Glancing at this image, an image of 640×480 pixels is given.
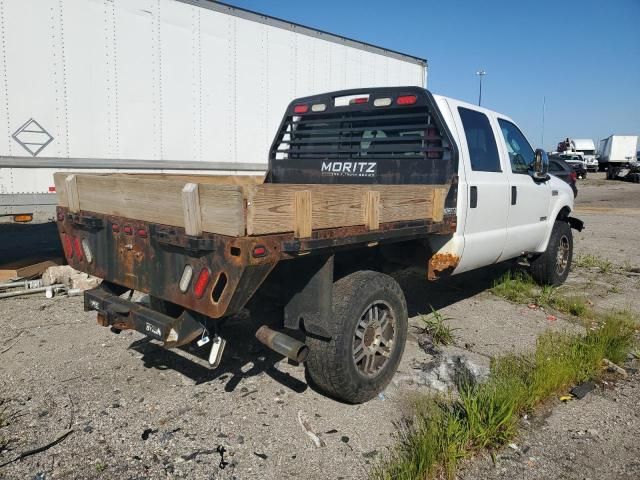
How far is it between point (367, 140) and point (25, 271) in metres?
4.50

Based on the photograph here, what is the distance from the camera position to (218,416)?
3240 mm

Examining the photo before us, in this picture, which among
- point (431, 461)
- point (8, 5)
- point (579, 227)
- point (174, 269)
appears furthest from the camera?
point (579, 227)

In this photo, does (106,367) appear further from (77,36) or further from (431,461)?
(77,36)

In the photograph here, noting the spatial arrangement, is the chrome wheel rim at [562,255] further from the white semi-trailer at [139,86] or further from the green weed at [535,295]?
the white semi-trailer at [139,86]

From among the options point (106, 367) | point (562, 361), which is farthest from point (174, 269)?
point (562, 361)

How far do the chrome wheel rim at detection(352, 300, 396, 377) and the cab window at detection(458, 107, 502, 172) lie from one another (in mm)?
1668

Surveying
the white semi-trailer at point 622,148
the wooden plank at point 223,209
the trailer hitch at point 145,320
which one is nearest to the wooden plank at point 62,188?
the trailer hitch at point 145,320

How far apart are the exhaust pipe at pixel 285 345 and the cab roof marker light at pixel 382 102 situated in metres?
2.35

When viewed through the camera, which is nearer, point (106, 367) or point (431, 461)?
point (431, 461)

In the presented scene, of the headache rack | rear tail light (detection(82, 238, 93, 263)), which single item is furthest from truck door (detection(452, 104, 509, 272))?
rear tail light (detection(82, 238, 93, 263))

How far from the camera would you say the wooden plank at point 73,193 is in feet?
11.5

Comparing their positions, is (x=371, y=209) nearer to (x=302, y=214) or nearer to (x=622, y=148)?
(x=302, y=214)

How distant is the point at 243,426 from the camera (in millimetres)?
3131

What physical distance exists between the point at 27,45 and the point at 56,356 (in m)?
3.41
